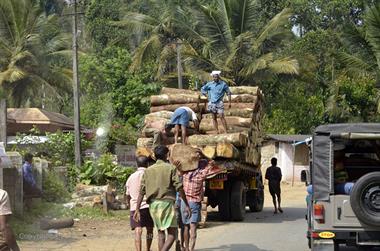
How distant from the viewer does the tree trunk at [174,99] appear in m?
17.6

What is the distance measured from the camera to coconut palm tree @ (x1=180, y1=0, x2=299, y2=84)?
30.5 m

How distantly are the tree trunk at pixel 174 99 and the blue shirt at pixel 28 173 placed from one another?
3652 mm

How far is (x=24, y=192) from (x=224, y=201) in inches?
188

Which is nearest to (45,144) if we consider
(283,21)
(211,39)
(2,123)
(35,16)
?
(2,123)

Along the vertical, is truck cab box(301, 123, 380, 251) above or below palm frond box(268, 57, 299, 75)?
below

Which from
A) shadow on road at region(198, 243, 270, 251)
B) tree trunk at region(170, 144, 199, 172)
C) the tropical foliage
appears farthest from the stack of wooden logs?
the tropical foliage

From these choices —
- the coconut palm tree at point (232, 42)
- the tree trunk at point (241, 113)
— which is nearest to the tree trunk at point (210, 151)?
the tree trunk at point (241, 113)

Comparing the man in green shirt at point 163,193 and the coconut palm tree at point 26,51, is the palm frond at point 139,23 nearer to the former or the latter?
the coconut palm tree at point 26,51

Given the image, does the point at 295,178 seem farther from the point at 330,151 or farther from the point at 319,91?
the point at 330,151

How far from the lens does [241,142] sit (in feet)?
52.9

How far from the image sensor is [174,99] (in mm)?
17703

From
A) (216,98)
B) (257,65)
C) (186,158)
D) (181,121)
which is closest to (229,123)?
(216,98)

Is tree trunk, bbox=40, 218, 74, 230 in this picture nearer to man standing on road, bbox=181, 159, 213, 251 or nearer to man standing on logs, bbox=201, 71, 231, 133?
man standing on logs, bbox=201, 71, 231, 133

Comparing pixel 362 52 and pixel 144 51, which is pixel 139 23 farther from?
pixel 362 52
